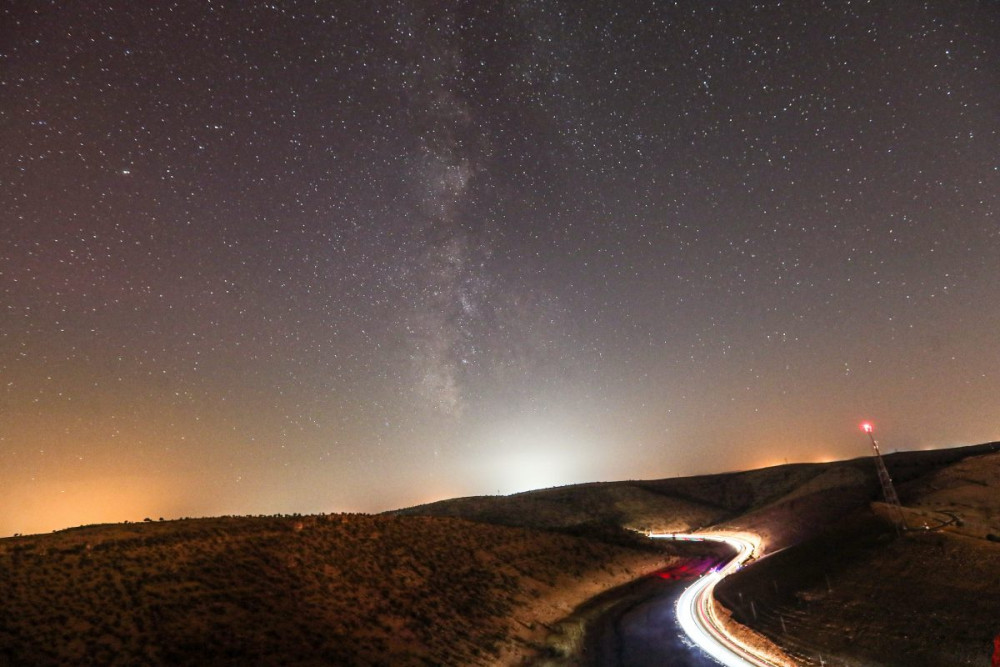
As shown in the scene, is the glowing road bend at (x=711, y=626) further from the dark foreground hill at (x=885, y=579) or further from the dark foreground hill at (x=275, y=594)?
the dark foreground hill at (x=275, y=594)

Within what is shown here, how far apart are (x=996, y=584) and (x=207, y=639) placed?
3761cm

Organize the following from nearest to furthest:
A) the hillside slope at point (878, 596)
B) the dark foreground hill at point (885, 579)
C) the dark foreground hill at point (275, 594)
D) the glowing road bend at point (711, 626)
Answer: the hillside slope at point (878, 596) → the dark foreground hill at point (275, 594) → the dark foreground hill at point (885, 579) → the glowing road bend at point (711, 626)

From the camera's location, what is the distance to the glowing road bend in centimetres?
2522

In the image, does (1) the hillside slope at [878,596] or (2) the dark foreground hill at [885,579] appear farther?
(2) the dark foreground hill at [885,579]

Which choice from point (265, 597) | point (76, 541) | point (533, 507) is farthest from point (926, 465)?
point (76, 541)

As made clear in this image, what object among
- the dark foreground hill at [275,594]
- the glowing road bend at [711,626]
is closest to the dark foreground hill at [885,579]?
the glowing road bend at [711,626]

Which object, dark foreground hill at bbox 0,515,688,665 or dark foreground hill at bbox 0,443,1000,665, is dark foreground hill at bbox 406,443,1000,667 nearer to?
dark foreground hill at bbox 0,443,1000,665

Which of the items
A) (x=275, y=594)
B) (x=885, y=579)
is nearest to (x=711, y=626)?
(x=885, y=579)

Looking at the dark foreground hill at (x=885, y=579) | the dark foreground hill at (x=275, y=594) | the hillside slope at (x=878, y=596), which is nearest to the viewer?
the hillside slope at (x=878, y=596)

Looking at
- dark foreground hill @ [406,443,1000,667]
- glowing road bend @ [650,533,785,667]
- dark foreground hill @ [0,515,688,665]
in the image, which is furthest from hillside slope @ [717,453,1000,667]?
dark foreground hill @ [0,515,688,665]

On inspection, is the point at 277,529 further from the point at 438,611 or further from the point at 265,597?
the point at 438,611

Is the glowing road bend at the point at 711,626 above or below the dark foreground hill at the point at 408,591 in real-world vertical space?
below

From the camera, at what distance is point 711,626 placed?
30.7 meters

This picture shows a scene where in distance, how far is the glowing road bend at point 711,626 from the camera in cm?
2522
